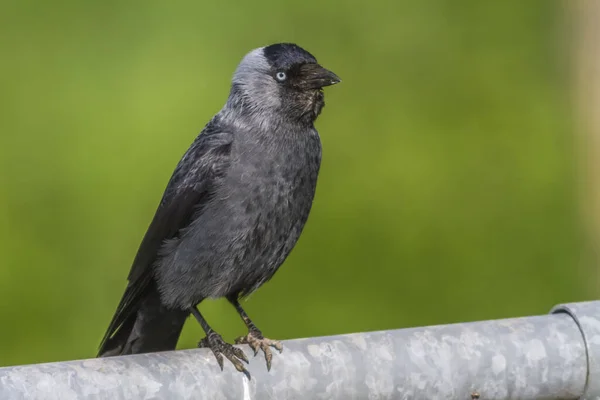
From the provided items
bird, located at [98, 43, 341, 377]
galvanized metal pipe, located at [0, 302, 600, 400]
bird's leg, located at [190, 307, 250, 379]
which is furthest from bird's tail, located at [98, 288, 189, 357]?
galvanized metal pipe, located at [0, 302, 600, 400]

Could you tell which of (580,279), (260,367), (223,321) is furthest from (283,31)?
(260,367)

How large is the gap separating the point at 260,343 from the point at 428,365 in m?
0.69

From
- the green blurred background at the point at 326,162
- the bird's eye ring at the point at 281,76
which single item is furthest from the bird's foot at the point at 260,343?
the green blurred background at the point at 326,162

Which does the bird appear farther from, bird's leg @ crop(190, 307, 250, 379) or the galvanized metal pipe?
the galvanized metal pipe

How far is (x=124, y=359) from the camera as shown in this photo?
2.33 meters

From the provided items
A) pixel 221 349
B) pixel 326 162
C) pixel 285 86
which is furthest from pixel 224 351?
pixel 326 162

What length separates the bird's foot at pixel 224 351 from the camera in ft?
8.27

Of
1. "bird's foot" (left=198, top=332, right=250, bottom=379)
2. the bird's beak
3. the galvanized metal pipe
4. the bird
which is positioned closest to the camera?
the galvanized metal pipe

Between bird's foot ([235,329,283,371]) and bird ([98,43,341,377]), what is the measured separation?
0.02 meters

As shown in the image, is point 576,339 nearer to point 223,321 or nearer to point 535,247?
point 223,321

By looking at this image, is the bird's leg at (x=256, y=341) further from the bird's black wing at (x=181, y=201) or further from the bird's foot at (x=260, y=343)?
the bird's black wing at (x=181, y=201)

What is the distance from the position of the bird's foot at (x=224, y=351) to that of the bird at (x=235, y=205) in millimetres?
11

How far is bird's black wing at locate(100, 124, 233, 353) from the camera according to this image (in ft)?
11.6

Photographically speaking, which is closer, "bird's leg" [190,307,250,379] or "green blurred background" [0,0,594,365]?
"bird's leg" [190,307,250,379]
